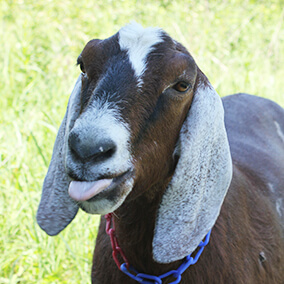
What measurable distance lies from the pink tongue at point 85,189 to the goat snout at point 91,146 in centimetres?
11

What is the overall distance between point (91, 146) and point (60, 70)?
14.6 feet

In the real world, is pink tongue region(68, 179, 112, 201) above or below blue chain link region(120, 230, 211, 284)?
above

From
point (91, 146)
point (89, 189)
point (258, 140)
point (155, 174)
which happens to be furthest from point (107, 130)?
point (258, 140)

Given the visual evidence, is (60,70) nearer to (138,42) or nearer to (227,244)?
(138,42)

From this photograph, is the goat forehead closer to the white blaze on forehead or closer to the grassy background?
the white blaze on forehead

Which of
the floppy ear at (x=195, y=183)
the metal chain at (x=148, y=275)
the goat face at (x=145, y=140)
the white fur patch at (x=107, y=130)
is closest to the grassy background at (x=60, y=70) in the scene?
the metal chain at (x=148, y=275)

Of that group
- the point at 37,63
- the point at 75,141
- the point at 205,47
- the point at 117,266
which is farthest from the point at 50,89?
the point at 75,141

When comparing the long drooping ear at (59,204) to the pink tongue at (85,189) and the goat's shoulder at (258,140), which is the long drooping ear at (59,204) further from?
the goat's shoulder at (258,140)

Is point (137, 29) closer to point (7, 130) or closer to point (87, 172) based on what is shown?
point (87, 172)

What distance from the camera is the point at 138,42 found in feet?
7.39

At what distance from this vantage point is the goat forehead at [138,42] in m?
2.16

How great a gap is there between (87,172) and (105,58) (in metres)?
0.65

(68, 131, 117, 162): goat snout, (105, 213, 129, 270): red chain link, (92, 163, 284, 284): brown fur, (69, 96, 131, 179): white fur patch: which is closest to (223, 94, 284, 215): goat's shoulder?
(92, 163, 284, 284): brown fur

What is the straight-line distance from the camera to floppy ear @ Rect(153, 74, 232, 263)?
2336 millimetres
